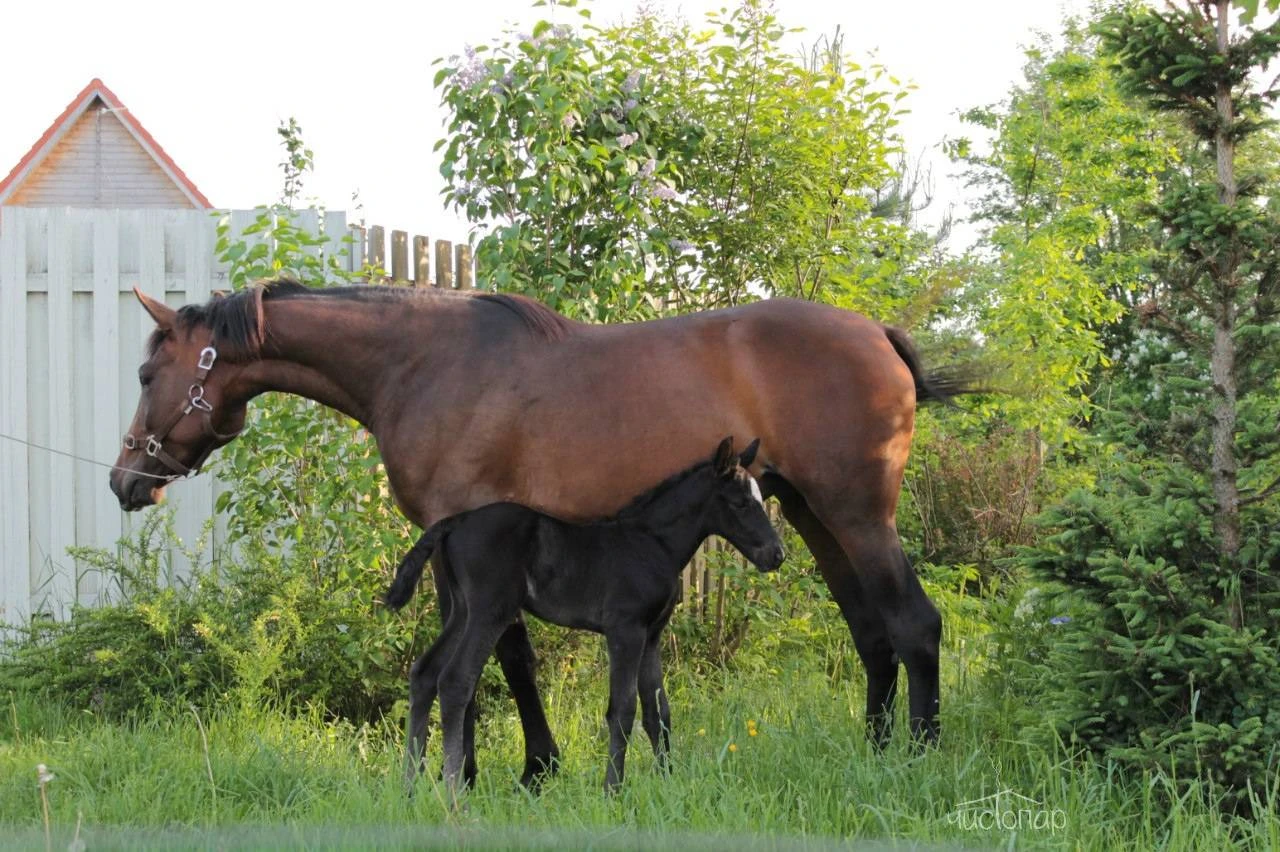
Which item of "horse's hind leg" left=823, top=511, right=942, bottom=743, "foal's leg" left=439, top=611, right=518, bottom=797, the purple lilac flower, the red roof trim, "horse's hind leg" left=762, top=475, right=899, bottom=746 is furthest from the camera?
the red roof trim

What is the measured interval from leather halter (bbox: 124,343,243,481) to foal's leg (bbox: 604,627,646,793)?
1857 mm

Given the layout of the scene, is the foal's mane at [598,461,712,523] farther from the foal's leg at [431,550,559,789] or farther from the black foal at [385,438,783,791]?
the foal's leg at [431,550,559,789]

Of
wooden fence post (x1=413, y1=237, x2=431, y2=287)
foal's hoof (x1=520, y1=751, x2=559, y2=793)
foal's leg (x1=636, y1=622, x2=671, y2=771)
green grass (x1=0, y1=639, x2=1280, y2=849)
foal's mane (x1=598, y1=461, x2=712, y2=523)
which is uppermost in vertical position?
wooden fence post (x1=413, y1=237, x2=431, y2=287)

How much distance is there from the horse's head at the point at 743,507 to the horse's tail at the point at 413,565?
105 cm

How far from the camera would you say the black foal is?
4.76 metres

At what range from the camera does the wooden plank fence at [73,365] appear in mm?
7742

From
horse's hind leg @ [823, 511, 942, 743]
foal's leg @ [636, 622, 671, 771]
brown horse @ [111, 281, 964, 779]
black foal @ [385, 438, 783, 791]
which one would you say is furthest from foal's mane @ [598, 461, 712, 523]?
horse's hind leg @ [823, 511, 942, 743]

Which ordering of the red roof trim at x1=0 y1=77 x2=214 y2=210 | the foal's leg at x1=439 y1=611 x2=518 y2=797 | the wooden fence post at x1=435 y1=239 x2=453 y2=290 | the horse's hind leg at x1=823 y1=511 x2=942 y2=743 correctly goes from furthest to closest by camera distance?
1. the red roof trim at x1=0 y1=77 x2=214 y2=210
2. the wooden fence post at x1=435 y1=239 x2=453 y2=290
3. the horse's hind leg at x1=823 y1=511 x2=942 y2=743
4. the foal's leg at x1=439 y1=611 x2=518 y2=797

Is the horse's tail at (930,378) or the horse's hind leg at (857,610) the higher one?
the horse's tail at (930,378)

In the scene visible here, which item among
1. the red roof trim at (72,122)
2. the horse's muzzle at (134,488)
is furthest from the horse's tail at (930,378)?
the red roof trim at (72,122)

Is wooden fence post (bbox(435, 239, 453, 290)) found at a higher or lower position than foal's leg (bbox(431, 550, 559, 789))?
higher

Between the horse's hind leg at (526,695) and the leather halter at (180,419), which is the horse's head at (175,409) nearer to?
the leather halter at (180,419)

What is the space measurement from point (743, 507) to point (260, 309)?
205 centimetres

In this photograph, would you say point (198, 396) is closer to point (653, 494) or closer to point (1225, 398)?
point (653, 494)
